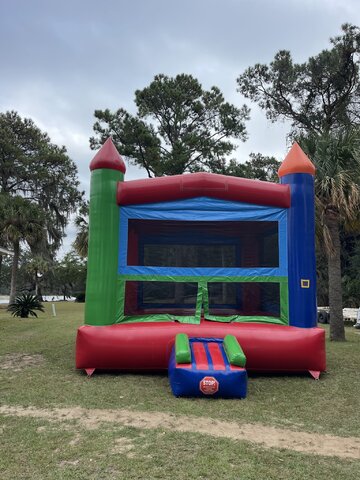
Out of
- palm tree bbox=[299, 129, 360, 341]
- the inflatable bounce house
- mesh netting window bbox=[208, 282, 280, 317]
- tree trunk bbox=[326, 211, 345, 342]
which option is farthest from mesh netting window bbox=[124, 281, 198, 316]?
tree trunk bbox=[326, 211, 345, 342]

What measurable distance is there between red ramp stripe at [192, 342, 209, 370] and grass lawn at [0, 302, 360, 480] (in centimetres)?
43

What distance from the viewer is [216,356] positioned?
5688 millimetres

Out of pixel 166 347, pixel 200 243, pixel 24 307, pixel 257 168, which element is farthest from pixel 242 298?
pixel 257 168

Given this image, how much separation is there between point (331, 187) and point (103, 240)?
6.53 meters

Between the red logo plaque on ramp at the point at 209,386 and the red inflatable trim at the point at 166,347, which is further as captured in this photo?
the red inflatable trim at the point at 166,347

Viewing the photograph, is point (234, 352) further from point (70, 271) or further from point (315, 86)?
point (70, 271)

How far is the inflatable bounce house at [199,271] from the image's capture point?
20.9 ft

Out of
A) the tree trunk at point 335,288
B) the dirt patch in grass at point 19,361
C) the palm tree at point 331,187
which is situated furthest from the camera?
the tree trunk at point 335,288

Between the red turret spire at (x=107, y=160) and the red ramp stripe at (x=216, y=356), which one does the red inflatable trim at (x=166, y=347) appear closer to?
the red ramp stripe at (x=216, y=356)

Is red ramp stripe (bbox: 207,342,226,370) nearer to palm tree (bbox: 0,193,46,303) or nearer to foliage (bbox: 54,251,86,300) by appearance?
palm tree (bbox: 0,193,46,303)

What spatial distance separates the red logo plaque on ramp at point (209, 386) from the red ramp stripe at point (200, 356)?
18 centimetres

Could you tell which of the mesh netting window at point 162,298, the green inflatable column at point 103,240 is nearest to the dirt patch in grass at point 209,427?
the green inflatable column at point 103,240

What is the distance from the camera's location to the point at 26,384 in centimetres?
575

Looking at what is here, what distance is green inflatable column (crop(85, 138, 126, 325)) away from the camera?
6.63 metres
